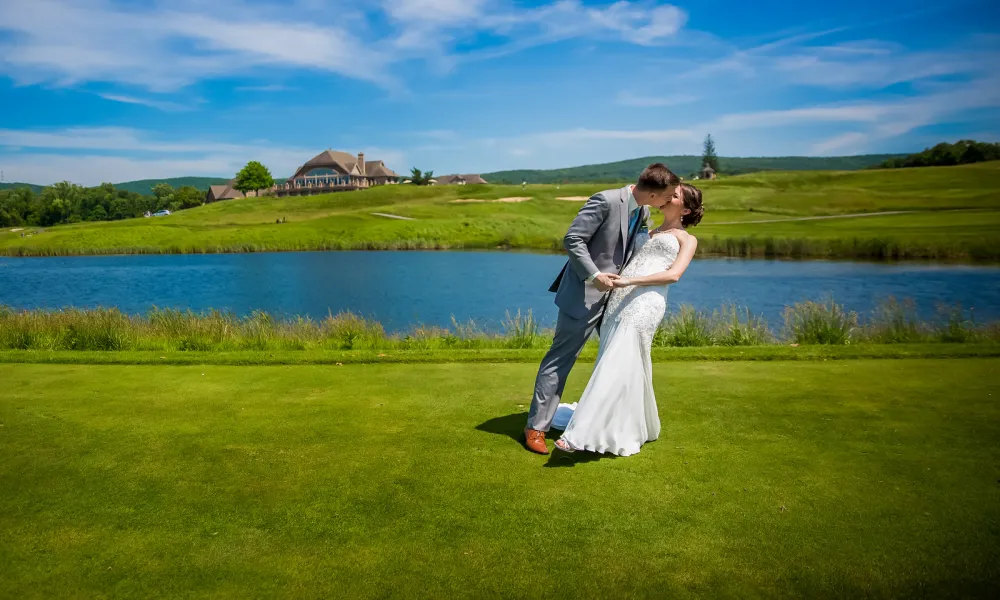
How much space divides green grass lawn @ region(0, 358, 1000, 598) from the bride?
0.67 ft

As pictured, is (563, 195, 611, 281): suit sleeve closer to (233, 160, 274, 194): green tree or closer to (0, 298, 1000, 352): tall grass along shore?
(0, 298, 1000, 352): tall grass along shore

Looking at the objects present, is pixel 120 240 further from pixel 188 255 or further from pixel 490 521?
pixel 490 521

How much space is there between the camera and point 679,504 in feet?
12.4

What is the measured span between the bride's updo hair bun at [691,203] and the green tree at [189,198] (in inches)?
6138

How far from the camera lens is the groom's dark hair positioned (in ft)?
15.5

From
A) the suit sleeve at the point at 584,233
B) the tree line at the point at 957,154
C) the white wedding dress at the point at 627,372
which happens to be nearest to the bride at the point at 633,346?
the white wedding dress at the point at 627,372

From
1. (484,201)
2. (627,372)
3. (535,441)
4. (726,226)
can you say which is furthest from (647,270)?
(484,201)

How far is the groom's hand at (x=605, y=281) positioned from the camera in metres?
4.78

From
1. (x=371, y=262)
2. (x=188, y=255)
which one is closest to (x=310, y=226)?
(x=188, y=255)

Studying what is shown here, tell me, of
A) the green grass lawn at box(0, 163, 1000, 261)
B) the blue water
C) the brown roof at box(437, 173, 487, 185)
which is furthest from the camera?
the brown roof at box(437, 173, 487, 185)

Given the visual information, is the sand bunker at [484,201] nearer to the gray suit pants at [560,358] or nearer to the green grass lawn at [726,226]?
the green grass lawn at [726,226]

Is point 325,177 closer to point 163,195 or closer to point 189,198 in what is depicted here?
point 189,198

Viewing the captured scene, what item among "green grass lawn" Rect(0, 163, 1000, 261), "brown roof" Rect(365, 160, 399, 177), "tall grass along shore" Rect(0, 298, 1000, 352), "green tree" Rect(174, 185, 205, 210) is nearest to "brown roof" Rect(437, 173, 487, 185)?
"brown roof" Rect(365, 160, 399, 177)

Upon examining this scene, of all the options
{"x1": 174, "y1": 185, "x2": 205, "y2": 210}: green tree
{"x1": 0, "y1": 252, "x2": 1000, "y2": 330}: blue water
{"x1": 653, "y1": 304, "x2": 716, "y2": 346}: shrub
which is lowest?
{"x1": 0, "y1": 252, "x2": 1000, "y2": 330}: blue water
